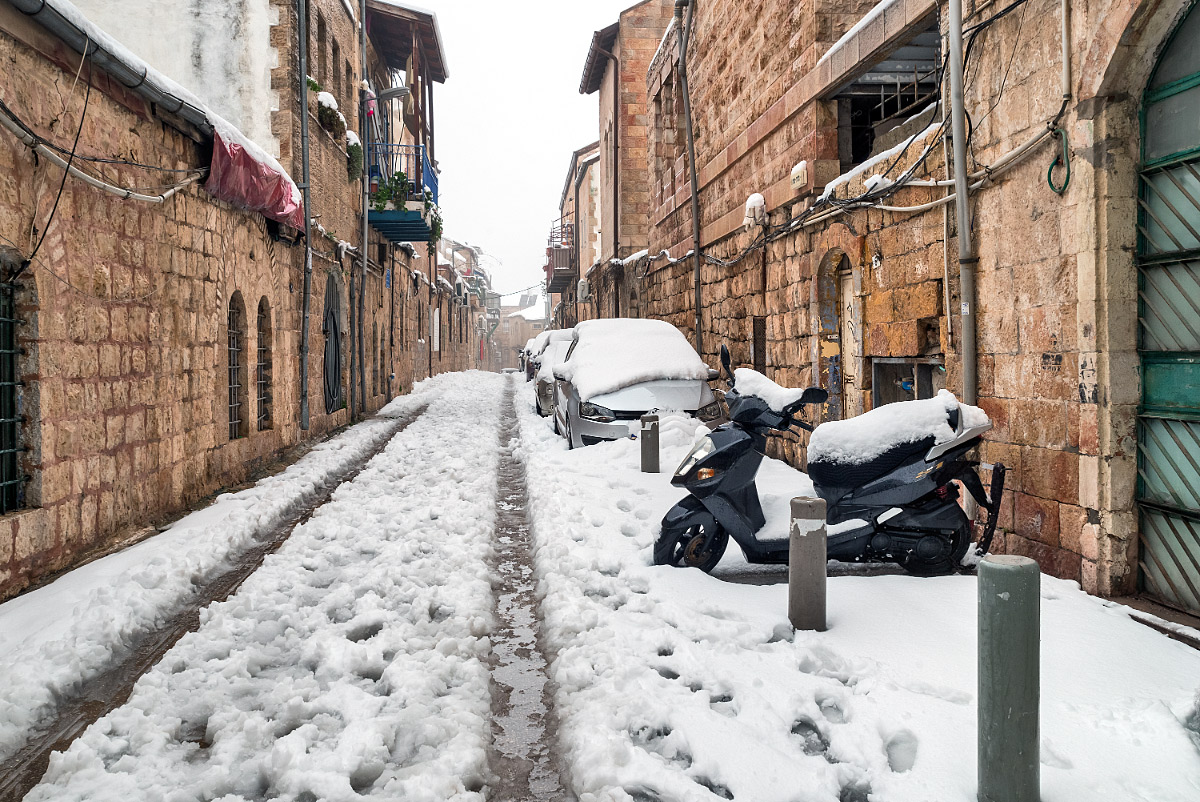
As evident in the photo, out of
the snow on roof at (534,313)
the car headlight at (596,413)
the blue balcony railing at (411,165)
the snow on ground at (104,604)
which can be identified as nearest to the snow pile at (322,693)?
the snow on ground at (104,604)

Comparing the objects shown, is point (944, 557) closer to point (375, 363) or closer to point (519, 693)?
point (519, 693)

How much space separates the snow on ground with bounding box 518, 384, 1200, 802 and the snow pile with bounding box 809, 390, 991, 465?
23.7 inches

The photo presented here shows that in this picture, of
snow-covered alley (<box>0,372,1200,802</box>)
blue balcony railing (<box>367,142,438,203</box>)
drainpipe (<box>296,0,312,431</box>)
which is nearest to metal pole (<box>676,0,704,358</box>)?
drainpipe (<box>296,0,312,431</box>)

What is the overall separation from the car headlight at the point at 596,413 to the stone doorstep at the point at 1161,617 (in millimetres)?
5727

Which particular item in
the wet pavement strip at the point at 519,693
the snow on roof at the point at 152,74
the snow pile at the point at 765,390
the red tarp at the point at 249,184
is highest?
the snow on roof at the point at 152,74

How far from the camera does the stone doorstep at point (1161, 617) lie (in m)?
3.43

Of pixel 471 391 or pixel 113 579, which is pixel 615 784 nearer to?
pixel 113 579

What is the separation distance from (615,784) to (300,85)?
11.9 metres

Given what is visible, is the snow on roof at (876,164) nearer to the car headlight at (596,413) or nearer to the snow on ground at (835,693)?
the car headlight at (596,413)

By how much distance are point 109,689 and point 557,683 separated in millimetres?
1927

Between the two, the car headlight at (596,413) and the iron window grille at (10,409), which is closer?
the iron window grille at (10,409)

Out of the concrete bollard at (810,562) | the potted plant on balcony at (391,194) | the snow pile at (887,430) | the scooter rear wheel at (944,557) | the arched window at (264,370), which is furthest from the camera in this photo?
the potted plant on balcony at (391,194)

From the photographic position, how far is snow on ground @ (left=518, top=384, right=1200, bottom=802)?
2.44m

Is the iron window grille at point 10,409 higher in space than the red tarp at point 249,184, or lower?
lower
